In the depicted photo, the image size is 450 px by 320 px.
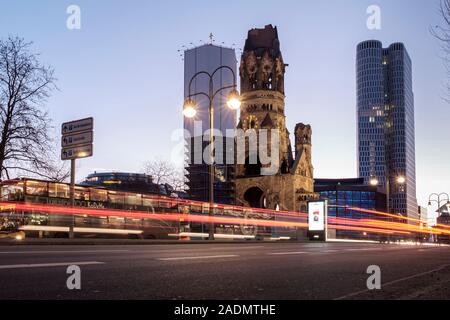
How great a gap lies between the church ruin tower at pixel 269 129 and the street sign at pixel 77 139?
5971cm

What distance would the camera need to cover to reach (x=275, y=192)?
82.2m

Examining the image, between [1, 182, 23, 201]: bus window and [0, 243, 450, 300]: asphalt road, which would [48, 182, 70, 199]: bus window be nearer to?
[1, 182, 23, 201]: bus window

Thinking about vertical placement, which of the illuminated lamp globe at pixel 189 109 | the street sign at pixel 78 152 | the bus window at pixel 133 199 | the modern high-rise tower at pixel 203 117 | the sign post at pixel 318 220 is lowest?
the sign post at pixel 318 220

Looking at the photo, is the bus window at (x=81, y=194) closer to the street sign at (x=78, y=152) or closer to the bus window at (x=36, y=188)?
the bus window at (x=36, y=188)

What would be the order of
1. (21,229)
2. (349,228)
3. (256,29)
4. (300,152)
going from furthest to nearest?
1. (256,29)
2. (300,152)
3. (349,228)
4. (21,229)

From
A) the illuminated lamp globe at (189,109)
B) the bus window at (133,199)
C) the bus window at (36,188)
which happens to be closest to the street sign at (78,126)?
the bus window at (36,188)

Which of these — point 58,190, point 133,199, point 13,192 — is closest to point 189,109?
point 58,190

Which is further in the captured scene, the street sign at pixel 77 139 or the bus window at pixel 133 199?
the bus window at pixel 133 199

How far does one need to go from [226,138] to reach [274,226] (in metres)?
103

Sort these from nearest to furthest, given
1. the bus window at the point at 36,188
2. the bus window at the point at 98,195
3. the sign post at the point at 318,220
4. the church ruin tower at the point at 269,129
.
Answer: the bus window at the point at 36,188 < the bus window at the point at 98,195 < the sign post at the point at 318,220 < the church ruin tower at the point at 269,129

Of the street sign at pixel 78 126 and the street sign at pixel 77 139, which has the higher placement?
the street sign at pixel 78 126

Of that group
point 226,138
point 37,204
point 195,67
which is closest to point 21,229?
point 37,204

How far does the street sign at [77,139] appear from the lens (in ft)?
76.3

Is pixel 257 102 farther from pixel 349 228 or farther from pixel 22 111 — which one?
pixel 22 111
